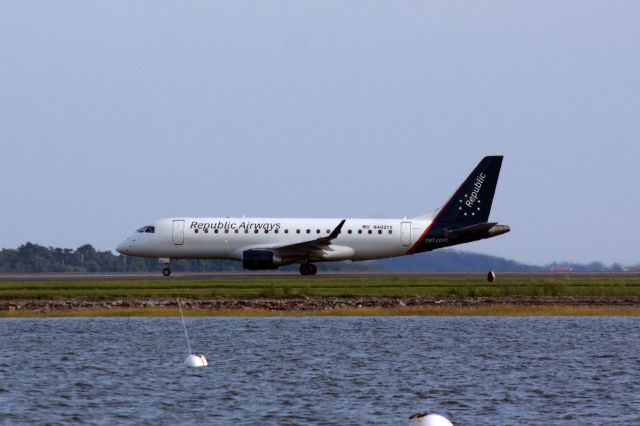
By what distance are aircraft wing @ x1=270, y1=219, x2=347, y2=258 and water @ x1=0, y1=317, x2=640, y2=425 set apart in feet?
78.3

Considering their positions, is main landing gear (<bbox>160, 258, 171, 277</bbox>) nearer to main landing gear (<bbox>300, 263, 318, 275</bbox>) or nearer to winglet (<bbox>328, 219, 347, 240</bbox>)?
main landing gear (<bbox>300, 263, 318, 275</bbox>)

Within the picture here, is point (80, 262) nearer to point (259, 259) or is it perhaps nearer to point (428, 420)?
point (259, 259)

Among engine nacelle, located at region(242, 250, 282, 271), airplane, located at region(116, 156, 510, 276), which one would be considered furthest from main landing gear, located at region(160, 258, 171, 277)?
engine nacelle, located at region(242, 250, 282, 271)

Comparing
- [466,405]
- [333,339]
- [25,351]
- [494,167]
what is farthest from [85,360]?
[494,167]

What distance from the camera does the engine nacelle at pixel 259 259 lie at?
242 ft

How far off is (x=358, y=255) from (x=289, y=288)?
1750 centimetres

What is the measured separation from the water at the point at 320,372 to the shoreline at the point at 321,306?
2.67 m

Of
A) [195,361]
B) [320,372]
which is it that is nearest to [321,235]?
[195,361]

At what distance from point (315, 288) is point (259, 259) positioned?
12.1 meters

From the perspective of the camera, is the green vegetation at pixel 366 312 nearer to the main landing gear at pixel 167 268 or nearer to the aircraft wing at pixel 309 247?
the aircraft wing at pixel 309 247

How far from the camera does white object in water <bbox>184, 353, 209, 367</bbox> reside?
35.4m

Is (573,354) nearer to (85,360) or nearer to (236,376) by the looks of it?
(236,376)

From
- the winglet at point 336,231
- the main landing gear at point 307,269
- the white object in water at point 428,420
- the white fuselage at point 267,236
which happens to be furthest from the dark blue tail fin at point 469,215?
the white object in water at point 428,420

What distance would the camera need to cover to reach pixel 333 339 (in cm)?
4344
